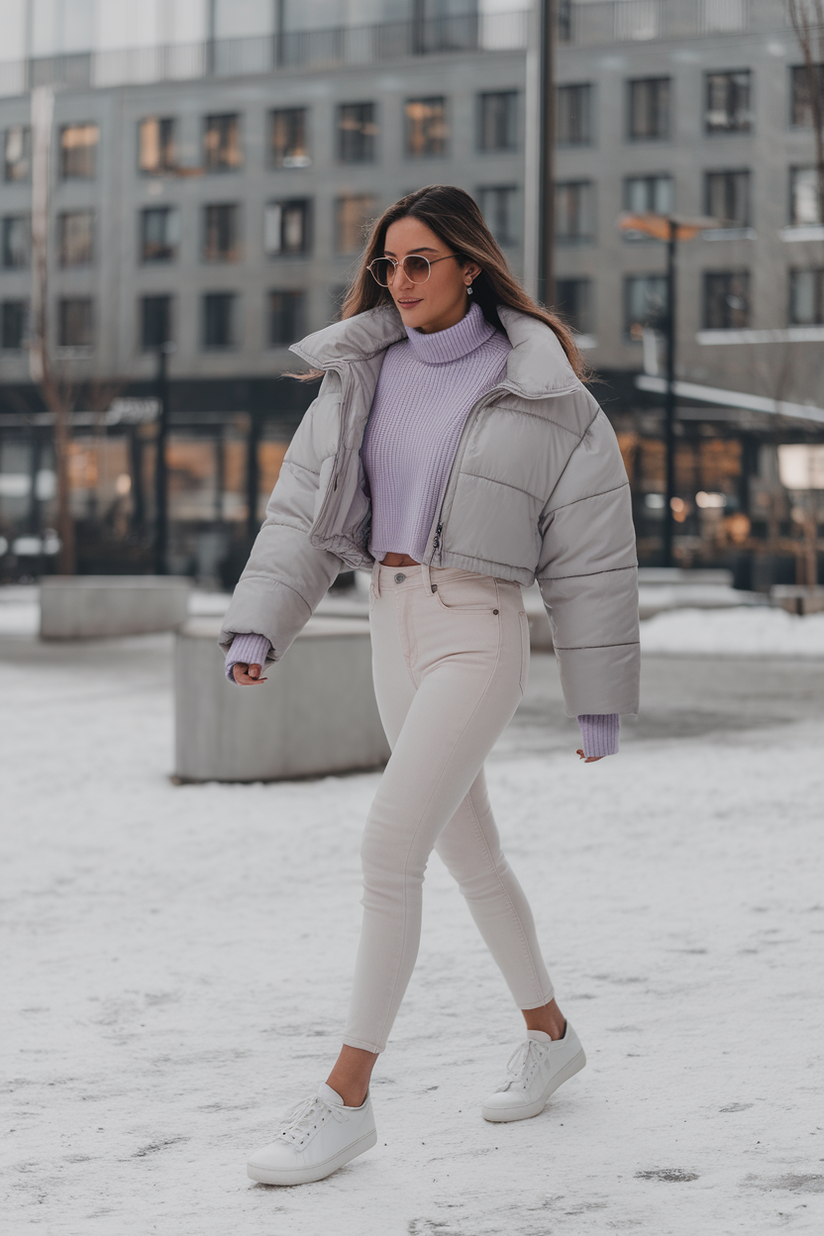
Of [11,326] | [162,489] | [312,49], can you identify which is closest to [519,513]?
[162,489]

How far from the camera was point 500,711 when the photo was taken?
3.26m

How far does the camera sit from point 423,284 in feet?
10.7

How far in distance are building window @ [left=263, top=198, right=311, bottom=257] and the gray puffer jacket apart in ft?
145

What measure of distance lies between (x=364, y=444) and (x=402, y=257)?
0.40 meters

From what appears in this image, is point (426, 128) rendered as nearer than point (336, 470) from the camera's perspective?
No

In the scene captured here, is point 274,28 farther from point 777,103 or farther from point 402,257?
point 402,257

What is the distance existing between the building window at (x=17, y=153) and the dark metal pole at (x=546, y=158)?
39494 millimetres

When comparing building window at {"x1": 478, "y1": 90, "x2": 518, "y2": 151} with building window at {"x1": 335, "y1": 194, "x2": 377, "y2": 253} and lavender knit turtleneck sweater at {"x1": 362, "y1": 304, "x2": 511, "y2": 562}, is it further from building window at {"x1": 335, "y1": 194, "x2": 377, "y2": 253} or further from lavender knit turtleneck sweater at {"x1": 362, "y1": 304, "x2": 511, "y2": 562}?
lavender knit turtleneck sweater at {"x1": 362, "y1": 304, "x2": 511, "y2": 562}

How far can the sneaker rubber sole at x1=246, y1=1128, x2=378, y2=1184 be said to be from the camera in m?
3.02

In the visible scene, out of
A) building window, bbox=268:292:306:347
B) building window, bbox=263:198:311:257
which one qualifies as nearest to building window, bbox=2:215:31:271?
building window, bbox=263:198:311:257

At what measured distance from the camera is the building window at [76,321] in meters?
46.0

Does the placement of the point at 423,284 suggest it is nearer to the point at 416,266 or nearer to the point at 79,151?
the point at 416,266

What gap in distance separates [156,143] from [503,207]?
445 inches

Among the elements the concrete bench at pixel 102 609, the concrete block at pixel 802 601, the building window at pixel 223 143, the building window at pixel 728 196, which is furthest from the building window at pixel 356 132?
the concrete bench at pixel 102 609
